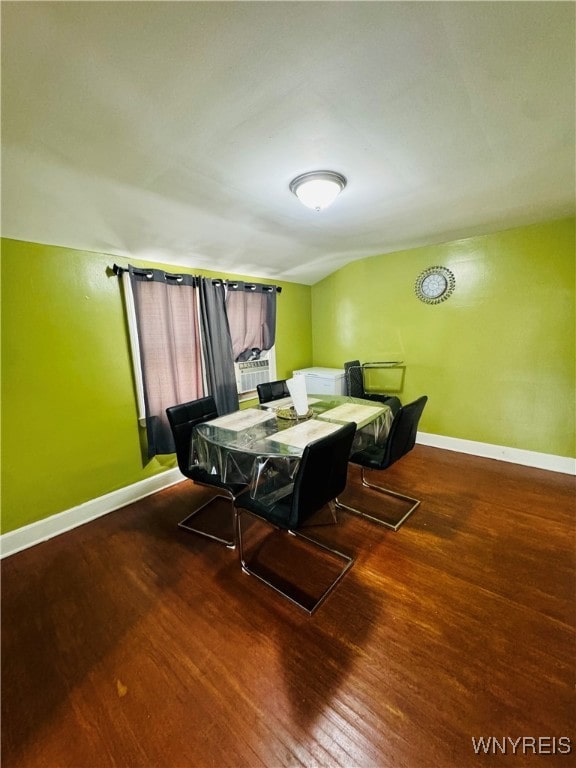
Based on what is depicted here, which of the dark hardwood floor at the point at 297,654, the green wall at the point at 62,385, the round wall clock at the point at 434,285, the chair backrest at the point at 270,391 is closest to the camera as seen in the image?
the dark hardwood floor at the point at 297,654

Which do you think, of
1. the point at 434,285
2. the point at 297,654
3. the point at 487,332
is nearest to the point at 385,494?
the point at 297,654

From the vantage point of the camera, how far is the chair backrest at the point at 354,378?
3.64 metres

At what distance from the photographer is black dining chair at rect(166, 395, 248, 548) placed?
6.51ft

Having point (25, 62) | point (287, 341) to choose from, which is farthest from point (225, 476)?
point (287, 341)

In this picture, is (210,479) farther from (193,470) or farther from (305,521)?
(305,521)

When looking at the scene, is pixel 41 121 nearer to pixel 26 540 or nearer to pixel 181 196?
pixel 181 196

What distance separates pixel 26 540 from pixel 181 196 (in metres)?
2.53

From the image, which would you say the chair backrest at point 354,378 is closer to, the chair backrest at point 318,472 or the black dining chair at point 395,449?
the black dining chair at point 395,449

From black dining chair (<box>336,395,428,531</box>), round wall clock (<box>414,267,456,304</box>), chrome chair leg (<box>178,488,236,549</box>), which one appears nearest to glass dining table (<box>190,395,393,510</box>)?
black dining chair (<box>336,395,428,531</box>)

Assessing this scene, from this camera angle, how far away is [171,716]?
1.11 metres

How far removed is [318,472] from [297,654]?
781mm

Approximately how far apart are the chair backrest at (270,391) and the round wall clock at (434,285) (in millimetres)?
1890

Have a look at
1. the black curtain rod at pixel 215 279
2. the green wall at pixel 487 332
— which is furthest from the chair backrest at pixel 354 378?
the black curtain rod at pixel 215 279

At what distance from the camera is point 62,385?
2.15m
